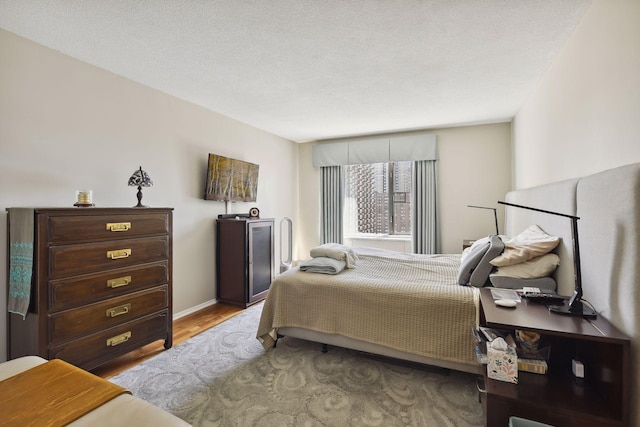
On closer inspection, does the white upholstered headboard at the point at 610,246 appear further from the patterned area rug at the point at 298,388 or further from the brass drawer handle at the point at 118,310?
the brass drawer handle at the point at 118,310

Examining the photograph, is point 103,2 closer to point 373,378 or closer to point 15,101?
point 15,101

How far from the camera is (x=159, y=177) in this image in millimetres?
3242

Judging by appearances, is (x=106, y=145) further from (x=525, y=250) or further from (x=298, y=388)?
(x=525, y=250)

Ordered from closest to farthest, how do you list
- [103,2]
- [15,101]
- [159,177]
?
1. [103,2]
2. [15,101]
3. [159,177]

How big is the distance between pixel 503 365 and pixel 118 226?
2.66m

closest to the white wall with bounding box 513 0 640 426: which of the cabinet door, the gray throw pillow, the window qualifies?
the gray throw pillow

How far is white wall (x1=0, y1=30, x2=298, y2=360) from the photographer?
2.20m

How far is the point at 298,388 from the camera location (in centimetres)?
210

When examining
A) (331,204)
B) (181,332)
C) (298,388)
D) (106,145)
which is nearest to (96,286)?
(181,332)

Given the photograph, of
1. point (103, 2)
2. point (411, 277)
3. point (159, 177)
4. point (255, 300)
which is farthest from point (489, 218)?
point (103, 2)

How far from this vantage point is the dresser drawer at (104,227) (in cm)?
199

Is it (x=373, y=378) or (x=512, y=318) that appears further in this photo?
(x=373, y=378)

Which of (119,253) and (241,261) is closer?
(119,253)

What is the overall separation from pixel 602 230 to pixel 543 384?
0.79 meters
